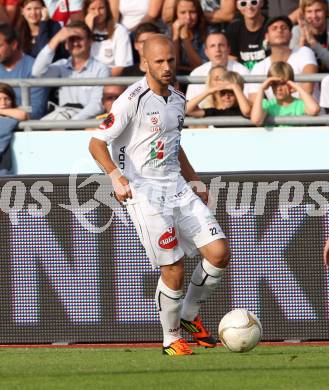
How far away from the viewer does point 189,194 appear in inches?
336

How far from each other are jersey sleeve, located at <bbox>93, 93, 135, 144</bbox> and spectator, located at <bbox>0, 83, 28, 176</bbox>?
12.3ft

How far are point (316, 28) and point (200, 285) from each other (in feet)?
17.4

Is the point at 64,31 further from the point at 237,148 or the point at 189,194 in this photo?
the point at 189,194

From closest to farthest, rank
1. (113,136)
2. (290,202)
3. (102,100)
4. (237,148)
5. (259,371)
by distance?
(259,371) < (113,136) < (290,202) < (237,148) < (102,100)

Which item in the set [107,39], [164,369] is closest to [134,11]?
[107,39]

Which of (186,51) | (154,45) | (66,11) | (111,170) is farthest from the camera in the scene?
(66,11)

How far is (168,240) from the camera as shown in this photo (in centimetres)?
842

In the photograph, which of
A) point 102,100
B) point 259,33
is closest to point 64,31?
point 102,100

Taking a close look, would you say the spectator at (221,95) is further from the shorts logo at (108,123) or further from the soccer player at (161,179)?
the shorts logo at (108,123)

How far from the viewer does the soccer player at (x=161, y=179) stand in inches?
326

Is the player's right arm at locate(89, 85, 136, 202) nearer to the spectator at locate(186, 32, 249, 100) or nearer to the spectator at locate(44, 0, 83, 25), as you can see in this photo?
the spectator at locate(186, 32, 249, 100)

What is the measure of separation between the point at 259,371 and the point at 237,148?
4.56m

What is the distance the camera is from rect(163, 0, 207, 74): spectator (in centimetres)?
1337

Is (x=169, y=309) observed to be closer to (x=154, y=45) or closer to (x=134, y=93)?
(x=134, y=93)
